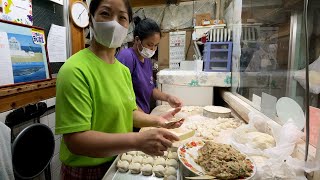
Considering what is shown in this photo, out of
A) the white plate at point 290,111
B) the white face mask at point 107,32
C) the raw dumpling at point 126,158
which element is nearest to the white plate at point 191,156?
the raw dumpling at point 126,158

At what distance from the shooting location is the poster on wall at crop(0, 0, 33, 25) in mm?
1598

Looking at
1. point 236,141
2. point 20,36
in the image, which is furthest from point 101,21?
point 20,36

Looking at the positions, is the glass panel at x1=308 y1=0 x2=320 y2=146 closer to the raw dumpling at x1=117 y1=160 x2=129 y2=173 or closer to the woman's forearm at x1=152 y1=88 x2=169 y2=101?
the raw dumpling at x1=117 y1=160 x2=129 y2=173

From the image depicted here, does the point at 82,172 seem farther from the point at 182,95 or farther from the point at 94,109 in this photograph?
the point at 182,95

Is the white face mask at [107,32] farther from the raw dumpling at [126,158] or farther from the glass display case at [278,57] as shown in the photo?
the glass display case at [278,57]

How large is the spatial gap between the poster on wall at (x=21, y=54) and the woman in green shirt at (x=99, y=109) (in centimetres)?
110

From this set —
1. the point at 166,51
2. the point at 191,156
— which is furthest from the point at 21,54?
the point at 166,51

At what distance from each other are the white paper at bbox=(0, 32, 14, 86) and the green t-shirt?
1.10m

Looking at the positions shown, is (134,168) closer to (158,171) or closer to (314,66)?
(158,171)

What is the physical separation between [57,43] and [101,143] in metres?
1.96

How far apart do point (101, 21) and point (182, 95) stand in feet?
5.07

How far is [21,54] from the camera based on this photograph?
1771mm

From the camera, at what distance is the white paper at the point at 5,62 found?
1577 millimetres

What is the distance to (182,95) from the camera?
7.64 feet
